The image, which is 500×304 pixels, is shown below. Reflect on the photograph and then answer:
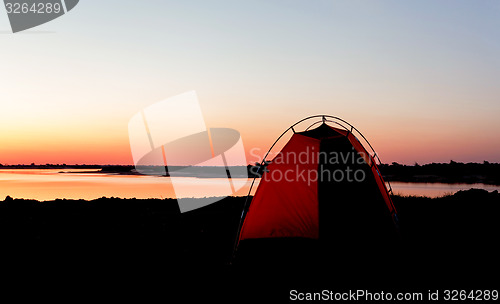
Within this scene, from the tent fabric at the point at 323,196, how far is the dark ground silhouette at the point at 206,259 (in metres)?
0.47

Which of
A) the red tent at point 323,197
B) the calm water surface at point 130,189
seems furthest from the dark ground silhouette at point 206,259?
the calm water surface at point 130,189

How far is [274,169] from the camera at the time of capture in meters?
9.08

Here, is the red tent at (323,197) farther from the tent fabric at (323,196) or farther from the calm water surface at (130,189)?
the calm water surface at (130,189)

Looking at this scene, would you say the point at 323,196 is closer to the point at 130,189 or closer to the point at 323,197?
the point at 323,197

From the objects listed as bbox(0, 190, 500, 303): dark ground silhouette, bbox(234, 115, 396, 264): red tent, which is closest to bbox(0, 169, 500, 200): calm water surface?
bbox(0, 190, 500, 303): dark ground silhouette

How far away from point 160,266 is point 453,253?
22.3ft

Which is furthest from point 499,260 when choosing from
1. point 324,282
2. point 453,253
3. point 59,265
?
point 59,265

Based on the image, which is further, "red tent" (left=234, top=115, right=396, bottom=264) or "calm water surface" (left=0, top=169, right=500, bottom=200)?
"calm water surface" (left=0, top=169, right=500, bottom=200)

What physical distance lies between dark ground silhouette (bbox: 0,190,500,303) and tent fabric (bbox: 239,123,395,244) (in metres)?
0.47

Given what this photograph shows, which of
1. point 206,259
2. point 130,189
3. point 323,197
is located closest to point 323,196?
point 323,197

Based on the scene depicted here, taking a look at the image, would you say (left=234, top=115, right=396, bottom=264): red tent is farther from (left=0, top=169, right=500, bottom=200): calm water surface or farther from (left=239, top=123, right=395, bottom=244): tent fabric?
(left=0, top=169, right=500, bottom=200): calm water surface

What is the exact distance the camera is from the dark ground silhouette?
6836 millimetres

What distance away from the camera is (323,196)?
28.1ft

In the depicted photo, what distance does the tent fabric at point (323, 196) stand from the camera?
843 centimetres
